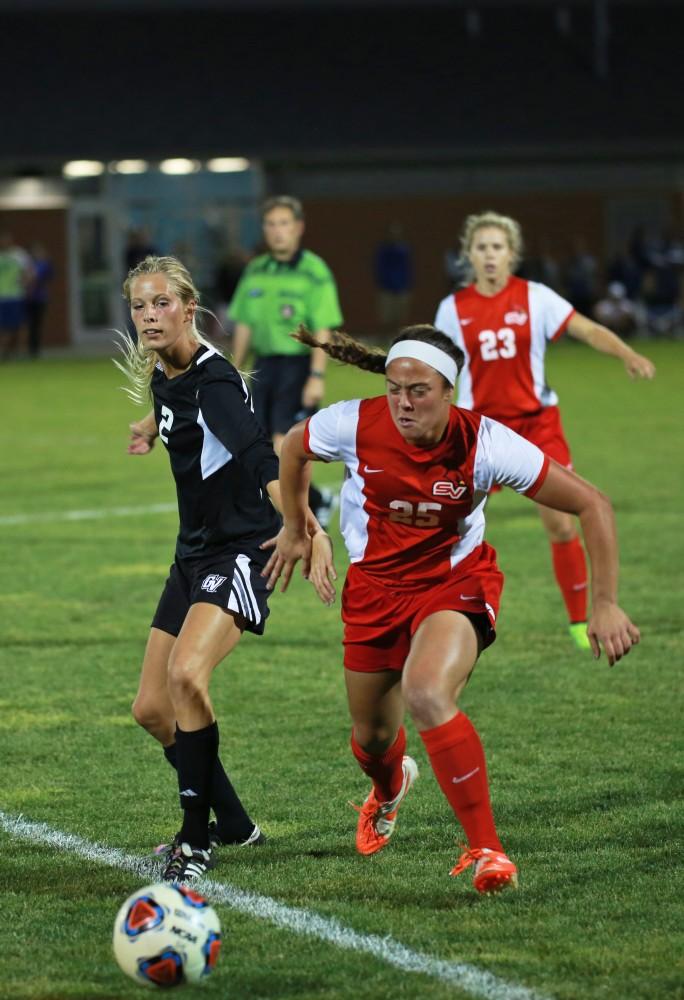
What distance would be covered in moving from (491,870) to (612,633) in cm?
72

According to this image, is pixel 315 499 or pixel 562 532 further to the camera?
pixel 315 499

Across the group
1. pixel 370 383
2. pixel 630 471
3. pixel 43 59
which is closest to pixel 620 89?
pixel 43 59

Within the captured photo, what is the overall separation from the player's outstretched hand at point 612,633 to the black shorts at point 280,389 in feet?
23.4

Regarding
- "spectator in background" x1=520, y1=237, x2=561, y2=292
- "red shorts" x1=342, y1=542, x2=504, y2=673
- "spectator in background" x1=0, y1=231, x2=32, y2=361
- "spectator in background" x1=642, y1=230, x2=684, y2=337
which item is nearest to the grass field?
"red shorts" x1=342, y1=542, x2=504, y2=673

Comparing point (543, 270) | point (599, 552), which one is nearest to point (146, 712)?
point (599, 552)

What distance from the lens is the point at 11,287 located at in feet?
102

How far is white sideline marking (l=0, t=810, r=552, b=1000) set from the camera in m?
4.04

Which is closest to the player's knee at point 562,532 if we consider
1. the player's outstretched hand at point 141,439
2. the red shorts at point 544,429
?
the red shorts at point 544,429

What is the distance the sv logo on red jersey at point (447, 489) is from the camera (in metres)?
4.94

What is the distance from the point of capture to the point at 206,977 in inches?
164

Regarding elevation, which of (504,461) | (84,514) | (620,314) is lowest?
(84,514)

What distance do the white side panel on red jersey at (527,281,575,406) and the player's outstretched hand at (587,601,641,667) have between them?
4125 mm

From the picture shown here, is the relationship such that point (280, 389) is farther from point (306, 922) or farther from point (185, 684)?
point (306, 922)

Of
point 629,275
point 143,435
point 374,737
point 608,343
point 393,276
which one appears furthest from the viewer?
point 629,275
